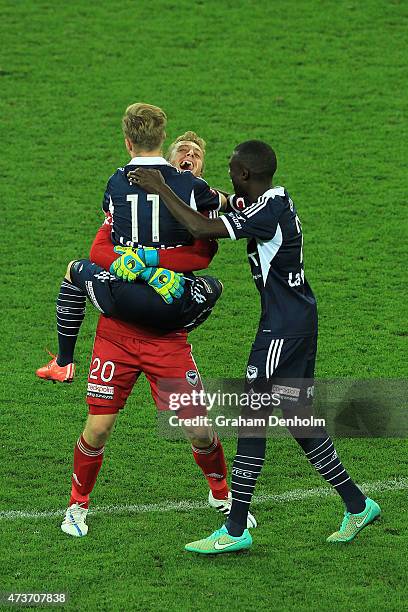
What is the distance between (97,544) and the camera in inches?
266

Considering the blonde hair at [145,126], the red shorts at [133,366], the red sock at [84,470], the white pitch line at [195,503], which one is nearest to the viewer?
the blonde hair at [145,126]

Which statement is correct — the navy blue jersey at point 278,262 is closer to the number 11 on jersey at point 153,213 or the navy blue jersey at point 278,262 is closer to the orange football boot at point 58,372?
the number 11 on jersey at point 153,213

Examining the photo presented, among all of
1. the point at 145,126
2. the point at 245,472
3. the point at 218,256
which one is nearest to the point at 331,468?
the point at 245,472

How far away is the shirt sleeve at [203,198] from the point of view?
6.59 m

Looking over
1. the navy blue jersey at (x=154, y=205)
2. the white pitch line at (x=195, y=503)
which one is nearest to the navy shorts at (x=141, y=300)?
the navy blue jersey at (x=154, y=205)

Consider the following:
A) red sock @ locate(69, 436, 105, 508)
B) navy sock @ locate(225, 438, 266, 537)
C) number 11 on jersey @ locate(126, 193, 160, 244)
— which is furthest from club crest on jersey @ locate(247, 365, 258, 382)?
red sock @ locate(69, 436, 105, 508)

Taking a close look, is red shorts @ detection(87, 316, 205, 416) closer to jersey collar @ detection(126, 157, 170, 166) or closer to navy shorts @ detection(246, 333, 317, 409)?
navy shorts @ detection(246, 333, 317, 409)

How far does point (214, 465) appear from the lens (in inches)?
278

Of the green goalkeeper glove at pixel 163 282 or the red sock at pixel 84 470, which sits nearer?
the green goalkeeper glove at pixel 163 282

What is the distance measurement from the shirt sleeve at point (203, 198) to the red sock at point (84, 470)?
1320mm

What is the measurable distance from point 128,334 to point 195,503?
1075mm

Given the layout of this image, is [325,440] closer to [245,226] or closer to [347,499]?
[347,499]

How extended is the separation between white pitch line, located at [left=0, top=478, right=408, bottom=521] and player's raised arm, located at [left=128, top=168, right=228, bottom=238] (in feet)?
5.22

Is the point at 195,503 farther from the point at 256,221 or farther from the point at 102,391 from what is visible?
the point at 256,221
